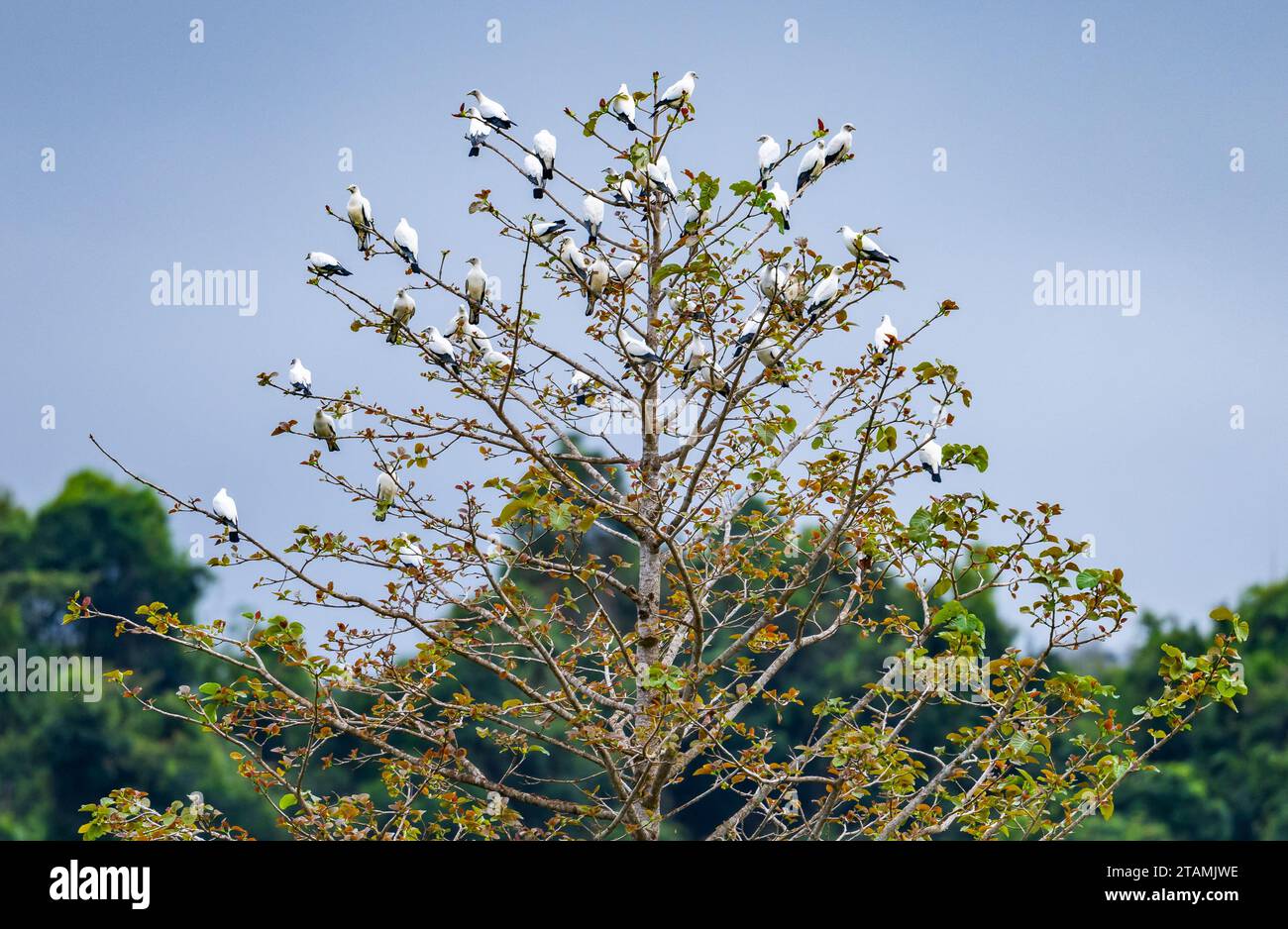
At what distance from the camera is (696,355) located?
26.2ft

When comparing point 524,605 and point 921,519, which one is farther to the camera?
point 524,605

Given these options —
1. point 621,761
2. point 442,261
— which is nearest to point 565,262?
point 442,261

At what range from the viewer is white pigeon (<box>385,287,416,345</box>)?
7316 millimetres

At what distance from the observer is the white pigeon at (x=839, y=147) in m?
8.06

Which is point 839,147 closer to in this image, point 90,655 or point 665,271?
point 665,271

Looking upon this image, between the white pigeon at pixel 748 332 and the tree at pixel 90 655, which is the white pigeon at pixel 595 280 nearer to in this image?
the white pigeon at pixel 748 332

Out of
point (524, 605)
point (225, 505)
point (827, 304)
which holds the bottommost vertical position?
point (524, 605)

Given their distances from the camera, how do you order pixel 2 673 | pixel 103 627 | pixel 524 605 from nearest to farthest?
pixel 524 605 → pixel 2 673 → pixel 103 627

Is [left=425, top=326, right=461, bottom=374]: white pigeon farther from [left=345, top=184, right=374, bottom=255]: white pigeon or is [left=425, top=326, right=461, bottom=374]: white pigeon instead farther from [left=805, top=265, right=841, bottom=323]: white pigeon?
[left=805, top=265, right=841, bottom=323]: white pigeon
